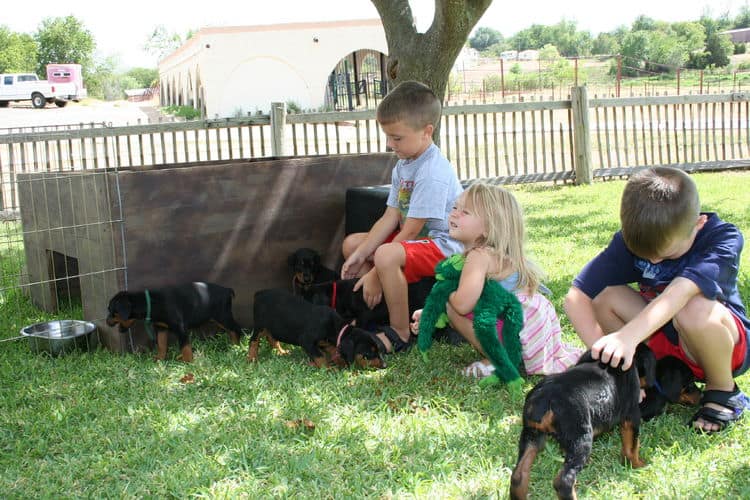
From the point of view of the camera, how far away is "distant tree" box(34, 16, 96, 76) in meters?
95.8

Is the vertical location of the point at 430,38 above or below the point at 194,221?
above

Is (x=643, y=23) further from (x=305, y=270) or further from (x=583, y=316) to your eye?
(x=583, y=316)

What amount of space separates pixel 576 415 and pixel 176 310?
301 cm

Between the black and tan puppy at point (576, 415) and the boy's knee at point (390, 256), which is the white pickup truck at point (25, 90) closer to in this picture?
the boy's knee at point (390, 256)

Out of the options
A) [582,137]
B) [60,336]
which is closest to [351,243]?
[60,336]

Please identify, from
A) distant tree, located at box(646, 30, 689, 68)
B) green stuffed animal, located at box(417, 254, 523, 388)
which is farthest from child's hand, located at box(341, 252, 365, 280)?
distant tree, located at box(646, 30, 689, 68)

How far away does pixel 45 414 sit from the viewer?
4.11 m

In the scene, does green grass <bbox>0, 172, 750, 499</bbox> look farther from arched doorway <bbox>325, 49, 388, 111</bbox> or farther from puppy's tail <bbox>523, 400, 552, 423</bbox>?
arched doorway <bbox>325, 49, 388, 111</bbox>

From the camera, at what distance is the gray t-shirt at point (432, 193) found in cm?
518

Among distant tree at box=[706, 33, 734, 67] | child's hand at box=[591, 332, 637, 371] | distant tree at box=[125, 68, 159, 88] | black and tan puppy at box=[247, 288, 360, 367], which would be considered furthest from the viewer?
distant tree at box=[125, 68, 159, 88]

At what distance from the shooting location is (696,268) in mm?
3471

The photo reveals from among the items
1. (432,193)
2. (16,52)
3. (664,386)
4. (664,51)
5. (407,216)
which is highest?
(16,52)

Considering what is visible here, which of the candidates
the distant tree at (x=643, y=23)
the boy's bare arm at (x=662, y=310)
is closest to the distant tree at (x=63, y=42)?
the distant tree at (x=643, y=23)

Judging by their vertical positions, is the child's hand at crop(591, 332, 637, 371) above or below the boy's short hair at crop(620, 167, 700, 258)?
below
